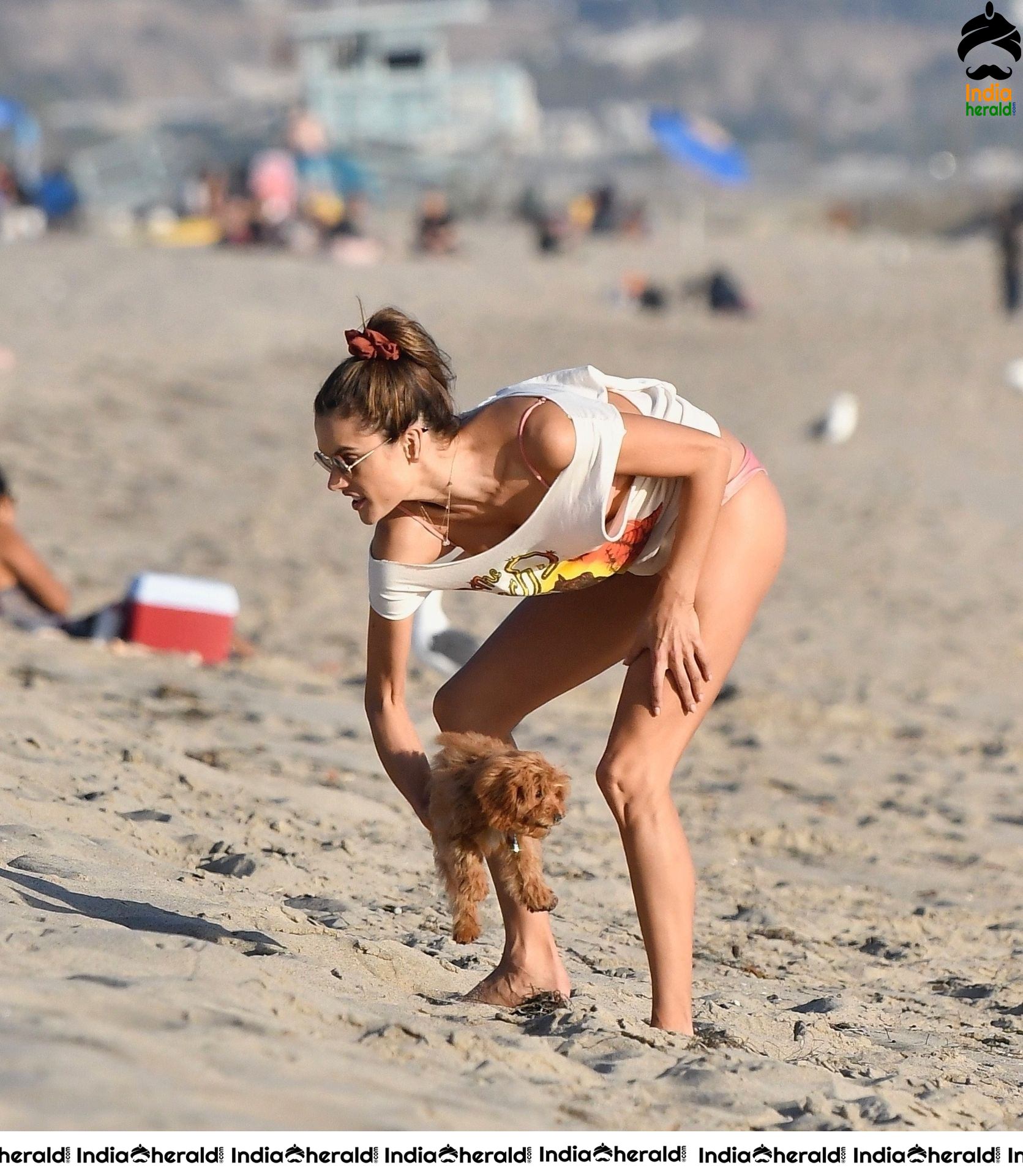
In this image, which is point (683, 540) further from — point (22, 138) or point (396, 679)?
point (22, 138)

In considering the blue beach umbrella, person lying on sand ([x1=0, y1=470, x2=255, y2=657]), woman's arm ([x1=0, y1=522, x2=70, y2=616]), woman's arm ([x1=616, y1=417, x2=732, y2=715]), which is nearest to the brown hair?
woman's arm ([x1=616, y1=417, x2=732, y2=715])

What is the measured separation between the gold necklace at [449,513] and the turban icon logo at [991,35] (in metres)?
7.62

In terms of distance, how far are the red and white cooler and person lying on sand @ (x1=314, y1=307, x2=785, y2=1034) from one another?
3459 millimetres

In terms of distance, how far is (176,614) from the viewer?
6.64 meters

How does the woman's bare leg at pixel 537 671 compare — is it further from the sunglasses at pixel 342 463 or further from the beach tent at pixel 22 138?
the beach tent at pixel 22 138

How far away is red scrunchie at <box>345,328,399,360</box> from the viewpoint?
118 inches

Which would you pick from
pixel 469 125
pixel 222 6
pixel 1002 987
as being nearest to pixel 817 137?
pixel 469 125

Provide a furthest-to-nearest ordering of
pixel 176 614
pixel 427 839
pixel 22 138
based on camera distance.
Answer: pixel 22 138 < pixel 176 614 < pixel 427 839

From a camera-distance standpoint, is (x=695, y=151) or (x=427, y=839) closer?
(x=427, y=839)

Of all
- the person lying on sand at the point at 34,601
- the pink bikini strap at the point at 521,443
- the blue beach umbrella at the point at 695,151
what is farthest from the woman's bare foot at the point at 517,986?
the blue beach umbrella at the point at 695,151

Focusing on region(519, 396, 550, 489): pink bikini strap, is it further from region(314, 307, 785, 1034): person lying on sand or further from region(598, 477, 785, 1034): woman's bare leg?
region(598, 477, 785, 1034): woman's bare leg

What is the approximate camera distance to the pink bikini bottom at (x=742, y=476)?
3289 mm

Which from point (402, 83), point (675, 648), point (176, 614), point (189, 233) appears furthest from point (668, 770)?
point (402, 83)

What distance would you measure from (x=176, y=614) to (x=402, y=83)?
4306 centimetres
